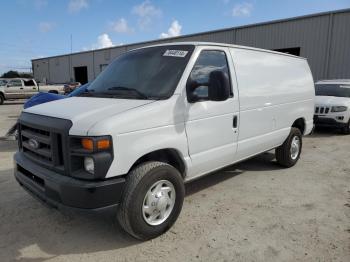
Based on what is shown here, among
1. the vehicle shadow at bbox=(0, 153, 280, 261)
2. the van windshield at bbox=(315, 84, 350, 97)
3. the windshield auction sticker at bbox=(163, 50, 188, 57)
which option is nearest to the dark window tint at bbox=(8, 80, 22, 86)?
the van windshield at bbox=(315, 84, 350, 97)

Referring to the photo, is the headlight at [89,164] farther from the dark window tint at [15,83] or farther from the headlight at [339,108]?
the dark window tint at [15,83]

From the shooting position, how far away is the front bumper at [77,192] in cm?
278

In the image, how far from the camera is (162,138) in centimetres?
328

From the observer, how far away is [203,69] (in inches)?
151

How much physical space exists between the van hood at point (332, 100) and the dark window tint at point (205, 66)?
7.17 m

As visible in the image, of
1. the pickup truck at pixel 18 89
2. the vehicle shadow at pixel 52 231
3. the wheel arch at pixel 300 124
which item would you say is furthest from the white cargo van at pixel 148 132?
the pickup truck at pixel 18 89

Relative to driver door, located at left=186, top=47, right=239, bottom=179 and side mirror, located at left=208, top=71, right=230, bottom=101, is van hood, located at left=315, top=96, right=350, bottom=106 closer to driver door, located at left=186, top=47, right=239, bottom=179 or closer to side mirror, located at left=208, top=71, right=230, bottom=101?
driver door, located at left=186, top=47, right=239, bottom=179

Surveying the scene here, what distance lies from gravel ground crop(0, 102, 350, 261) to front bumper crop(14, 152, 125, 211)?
0.45 feet

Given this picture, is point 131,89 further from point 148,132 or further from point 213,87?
point 213,87

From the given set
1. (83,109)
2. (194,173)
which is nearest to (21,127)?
(83,109)

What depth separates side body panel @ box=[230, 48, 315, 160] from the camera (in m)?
4.41

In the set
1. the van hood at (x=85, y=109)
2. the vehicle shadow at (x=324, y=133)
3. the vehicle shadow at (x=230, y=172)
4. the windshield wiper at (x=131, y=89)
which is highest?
the windshield wiper at (x=131, y=89)

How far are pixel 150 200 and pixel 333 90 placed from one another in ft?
32.2

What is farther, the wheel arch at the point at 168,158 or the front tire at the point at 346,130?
the front tire at the point at 346,130
